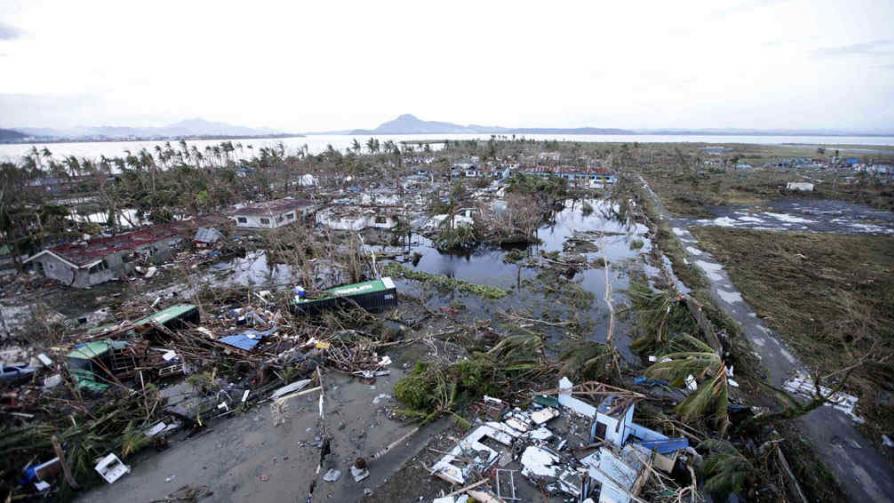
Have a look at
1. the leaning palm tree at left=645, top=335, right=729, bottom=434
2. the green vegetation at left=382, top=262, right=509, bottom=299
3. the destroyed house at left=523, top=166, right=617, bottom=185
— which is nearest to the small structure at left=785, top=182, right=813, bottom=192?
the destroyed house at left=523, top=166, right=617, bottom=185

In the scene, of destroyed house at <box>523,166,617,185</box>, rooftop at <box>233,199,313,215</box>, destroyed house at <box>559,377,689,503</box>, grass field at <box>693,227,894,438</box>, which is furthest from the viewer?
destroyed house at <box>523,166,617,185</box>

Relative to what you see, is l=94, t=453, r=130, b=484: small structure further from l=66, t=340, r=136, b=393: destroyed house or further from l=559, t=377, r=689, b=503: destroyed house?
l=559, t=377, r=689, b=503: destroyed house

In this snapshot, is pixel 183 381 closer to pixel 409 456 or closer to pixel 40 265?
pixel 409 456

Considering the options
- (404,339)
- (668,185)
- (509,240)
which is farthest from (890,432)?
(668,185)

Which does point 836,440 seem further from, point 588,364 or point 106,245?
point 106,245

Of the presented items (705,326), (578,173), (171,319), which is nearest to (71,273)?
(171,319)
